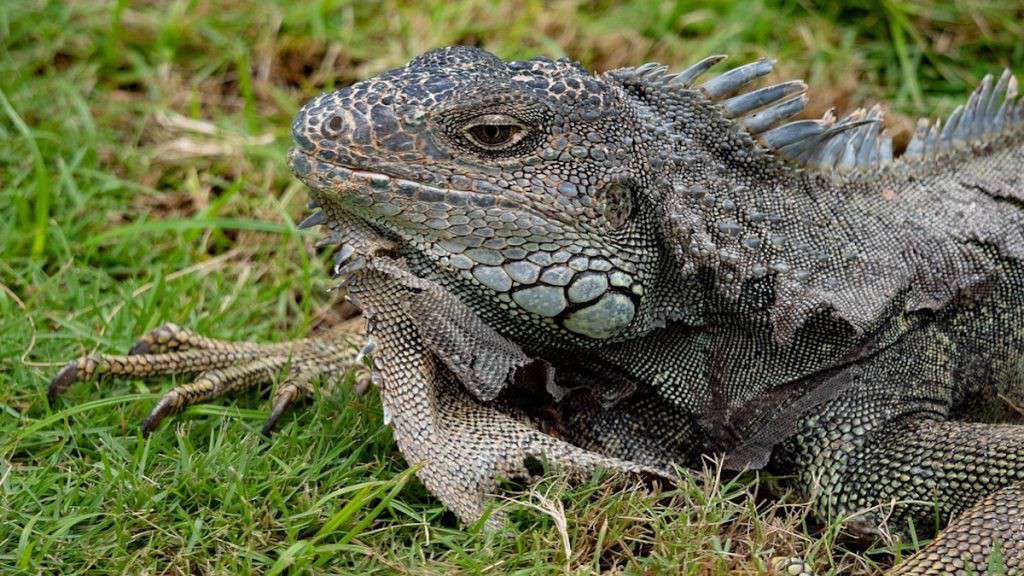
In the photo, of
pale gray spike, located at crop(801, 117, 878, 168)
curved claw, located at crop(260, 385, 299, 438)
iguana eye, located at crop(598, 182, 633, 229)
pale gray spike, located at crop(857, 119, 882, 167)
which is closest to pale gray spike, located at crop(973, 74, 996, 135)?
pale gray spike, located at crop(857, 119, 882, 167)

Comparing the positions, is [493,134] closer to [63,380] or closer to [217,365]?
[217,365]

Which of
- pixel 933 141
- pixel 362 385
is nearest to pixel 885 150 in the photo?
pixel 933 141

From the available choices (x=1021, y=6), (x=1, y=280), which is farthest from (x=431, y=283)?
(x=1021, y=6)

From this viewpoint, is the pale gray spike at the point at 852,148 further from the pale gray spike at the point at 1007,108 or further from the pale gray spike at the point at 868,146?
the pale gray spike at the point at 1007,108

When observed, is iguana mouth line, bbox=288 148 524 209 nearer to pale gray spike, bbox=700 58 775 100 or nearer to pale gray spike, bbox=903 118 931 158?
pale gray spike, bbox=700 58 775 100

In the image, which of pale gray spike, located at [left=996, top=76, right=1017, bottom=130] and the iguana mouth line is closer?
the iguana mouth line
